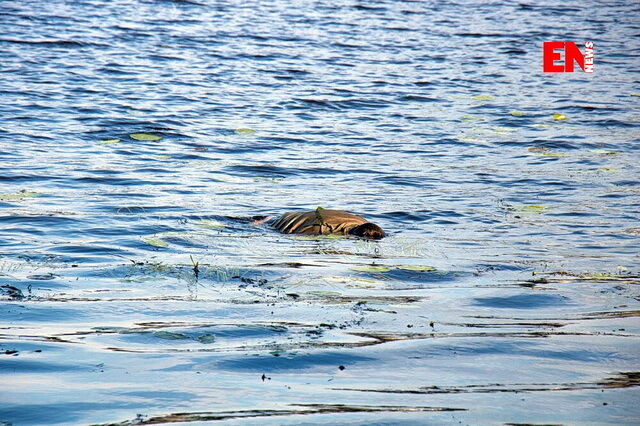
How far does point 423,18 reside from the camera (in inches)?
957

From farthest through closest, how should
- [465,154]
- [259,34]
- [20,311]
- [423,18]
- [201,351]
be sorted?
[423,18] < [259,34] < [465,154] < [20,311] < [201,351]

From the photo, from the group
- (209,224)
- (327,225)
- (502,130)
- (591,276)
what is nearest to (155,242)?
(209,224)

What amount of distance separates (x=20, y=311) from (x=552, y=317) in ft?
8.44

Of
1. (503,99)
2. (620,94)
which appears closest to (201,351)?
(503,99)

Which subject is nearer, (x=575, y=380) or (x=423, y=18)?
(x=575, y=380)

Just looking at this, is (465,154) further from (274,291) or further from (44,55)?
(44,55)

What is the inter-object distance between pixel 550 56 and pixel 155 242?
580 inches

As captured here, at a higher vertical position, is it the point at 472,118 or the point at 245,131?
the point at 245,131

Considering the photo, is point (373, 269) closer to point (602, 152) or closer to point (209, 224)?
point (209, 224)

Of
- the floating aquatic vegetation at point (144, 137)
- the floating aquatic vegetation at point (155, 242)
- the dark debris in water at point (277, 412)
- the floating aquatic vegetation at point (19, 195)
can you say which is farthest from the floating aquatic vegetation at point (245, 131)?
the dark debris in water at point (277, 412)

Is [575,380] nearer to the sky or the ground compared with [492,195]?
nearer to the sky

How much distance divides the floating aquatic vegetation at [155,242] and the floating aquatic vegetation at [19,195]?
6.41 ft

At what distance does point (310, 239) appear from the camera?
6.80 metres

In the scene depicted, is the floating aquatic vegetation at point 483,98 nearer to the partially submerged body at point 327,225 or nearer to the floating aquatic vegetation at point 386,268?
the partially submerged body at point 327,225
